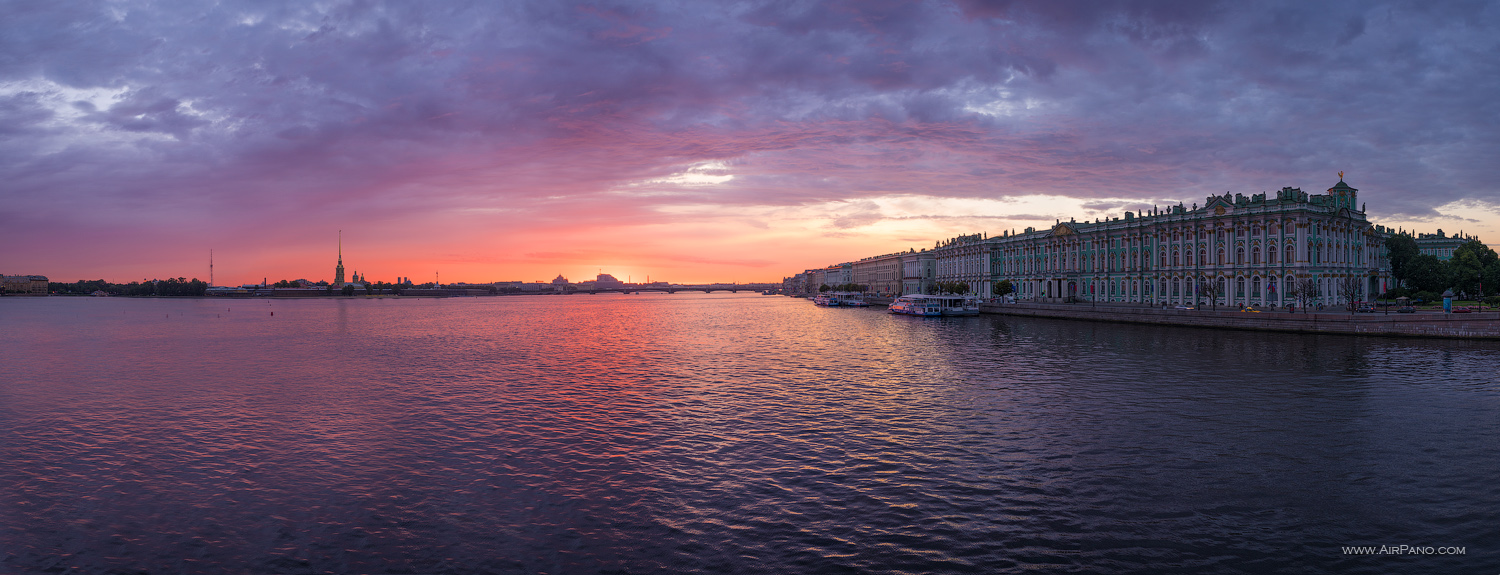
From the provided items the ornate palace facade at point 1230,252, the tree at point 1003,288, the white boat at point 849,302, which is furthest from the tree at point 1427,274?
the white boat at point 849,302

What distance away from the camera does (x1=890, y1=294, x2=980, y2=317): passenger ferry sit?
9981cm

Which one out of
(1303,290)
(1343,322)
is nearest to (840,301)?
(1303,290)

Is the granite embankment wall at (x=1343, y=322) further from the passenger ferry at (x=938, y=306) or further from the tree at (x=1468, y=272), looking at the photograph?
the tree at (x=1468, y=272)

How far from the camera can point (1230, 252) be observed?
8494 cm

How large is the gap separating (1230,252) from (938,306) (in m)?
35.0

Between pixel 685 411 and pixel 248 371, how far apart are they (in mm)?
28157

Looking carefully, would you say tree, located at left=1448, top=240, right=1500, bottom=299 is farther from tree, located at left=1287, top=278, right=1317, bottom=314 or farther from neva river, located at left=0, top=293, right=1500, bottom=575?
neva river, located at left=0, top=293, right=1500, bottom=575

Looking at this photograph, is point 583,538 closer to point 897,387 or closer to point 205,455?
point 205,455

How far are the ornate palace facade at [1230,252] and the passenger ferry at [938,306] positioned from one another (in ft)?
67.9

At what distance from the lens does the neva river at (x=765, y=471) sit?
11781mm

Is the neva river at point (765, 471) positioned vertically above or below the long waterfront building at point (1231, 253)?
below

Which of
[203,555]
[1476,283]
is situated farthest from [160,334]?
[1476,283]

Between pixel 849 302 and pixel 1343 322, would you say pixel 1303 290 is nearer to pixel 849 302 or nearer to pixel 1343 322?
pixel 1343 322

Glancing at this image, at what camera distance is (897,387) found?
98.9 feet
